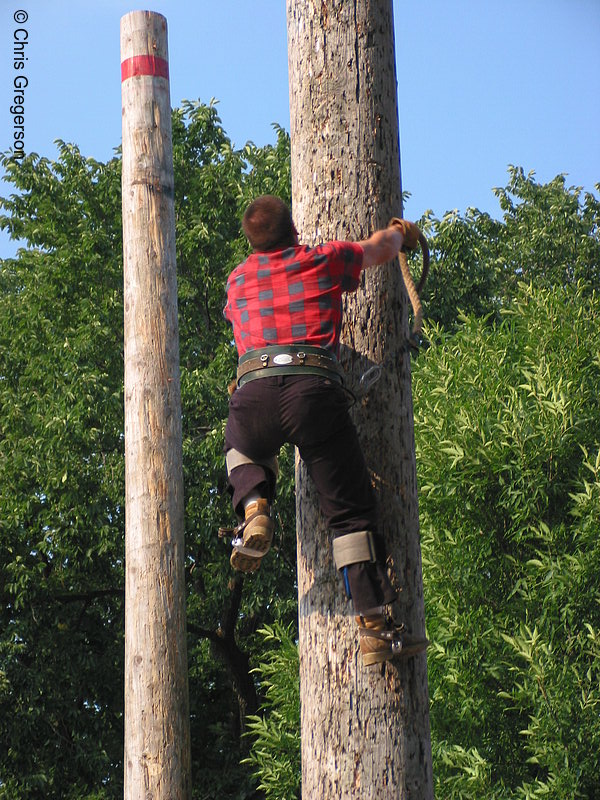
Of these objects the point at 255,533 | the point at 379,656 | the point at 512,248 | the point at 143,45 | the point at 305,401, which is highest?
the point at 512,248

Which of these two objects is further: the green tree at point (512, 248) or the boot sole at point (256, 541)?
the green tree at point (512, 248)

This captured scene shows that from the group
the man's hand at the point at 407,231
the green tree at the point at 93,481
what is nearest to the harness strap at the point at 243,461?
the man's hand at the point at 407,231

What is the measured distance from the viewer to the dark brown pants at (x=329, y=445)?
3.31m

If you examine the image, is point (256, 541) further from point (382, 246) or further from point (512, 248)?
point (512, 248)

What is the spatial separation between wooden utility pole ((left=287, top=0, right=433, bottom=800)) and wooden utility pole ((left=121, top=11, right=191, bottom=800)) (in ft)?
7.41

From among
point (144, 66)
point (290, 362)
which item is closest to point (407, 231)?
point (290, 362)

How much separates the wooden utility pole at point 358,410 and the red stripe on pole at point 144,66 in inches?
93.2

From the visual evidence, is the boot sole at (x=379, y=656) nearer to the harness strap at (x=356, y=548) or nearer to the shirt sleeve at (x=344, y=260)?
the harness strap at (x=356, y=548)

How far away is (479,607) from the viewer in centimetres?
983

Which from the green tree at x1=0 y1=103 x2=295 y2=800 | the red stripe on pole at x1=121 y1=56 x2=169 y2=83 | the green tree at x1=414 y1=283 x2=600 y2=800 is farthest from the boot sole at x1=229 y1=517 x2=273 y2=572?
the green tree at x1=0 y1=103 x2=295 y2=800

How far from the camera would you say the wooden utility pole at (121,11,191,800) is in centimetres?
557

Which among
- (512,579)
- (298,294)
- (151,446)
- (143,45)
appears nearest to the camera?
(298,294)

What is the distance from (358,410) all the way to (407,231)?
0.62 m

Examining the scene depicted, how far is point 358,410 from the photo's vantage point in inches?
138
